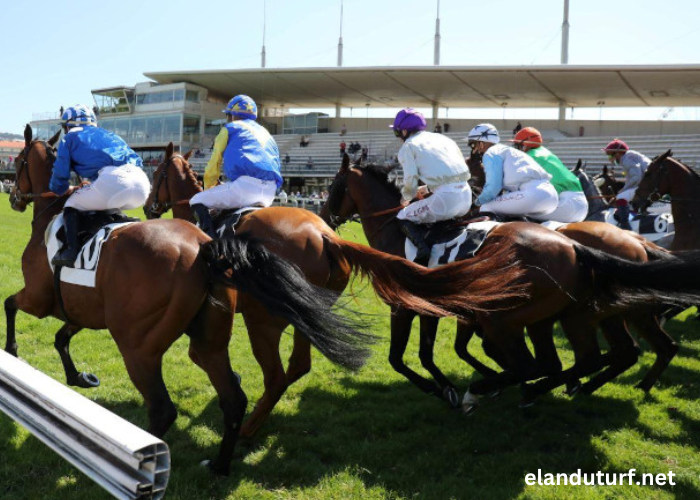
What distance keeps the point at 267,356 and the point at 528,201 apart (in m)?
2.56

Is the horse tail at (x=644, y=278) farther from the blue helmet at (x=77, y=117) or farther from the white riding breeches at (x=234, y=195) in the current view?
the blue helmet at (x=77, y=117)

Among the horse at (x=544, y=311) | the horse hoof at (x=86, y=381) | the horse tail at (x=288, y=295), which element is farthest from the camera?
the horse hoof at (x=86, y=381)

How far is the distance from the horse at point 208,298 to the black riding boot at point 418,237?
1089 millimetres

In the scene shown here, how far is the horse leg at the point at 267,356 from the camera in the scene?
13.1 feet

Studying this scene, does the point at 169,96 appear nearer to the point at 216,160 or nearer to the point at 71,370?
the point at 216,160

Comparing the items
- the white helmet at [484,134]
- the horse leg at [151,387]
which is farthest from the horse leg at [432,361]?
the horse leg at [151,387]

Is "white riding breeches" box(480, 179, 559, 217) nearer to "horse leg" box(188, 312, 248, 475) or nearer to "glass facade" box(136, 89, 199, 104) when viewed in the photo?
"horse leg" box(188, 312, 248, 475)

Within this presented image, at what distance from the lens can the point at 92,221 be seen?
13.5ft

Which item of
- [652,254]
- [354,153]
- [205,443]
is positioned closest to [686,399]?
[652,254]

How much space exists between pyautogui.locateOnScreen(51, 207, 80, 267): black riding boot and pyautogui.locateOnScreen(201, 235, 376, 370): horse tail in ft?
3.32

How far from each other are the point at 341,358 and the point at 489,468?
4.34 feet

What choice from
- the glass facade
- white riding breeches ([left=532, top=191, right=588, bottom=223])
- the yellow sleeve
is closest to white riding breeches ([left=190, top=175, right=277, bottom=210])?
the yellow sleeve

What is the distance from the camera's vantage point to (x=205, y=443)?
3.84m

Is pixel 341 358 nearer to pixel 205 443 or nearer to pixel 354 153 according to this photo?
pixel 205 443
